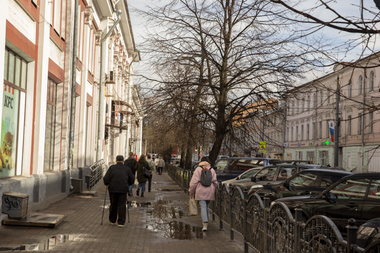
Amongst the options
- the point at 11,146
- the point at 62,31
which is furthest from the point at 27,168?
the point at 62,31

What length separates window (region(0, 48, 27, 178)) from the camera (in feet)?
40.0

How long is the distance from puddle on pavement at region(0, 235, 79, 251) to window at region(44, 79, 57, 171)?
24.9 feet

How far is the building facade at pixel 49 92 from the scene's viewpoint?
12.4 meters

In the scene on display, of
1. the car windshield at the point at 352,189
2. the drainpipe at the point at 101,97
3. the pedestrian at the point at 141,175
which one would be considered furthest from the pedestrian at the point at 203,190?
the drainpipe at the point at 101,97

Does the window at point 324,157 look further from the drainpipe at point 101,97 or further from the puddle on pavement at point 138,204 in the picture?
the puddle on pavement at point 138,204

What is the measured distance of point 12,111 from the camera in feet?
42.1

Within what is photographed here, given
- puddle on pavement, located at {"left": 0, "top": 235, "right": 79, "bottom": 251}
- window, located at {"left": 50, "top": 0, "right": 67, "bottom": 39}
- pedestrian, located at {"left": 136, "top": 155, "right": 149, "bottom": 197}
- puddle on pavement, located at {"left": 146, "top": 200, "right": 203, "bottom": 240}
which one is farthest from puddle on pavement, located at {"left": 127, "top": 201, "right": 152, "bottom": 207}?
puddle on pavement, located at {"left": 0, "top": 235, "right": 79, "bottom": 251}

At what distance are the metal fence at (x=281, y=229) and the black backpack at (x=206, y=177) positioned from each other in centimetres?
92

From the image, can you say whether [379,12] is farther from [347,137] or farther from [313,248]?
[347,137]

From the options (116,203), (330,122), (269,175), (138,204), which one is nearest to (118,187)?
(116,203)

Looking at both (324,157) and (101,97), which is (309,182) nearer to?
(101,97)

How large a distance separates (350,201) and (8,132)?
7842 mm

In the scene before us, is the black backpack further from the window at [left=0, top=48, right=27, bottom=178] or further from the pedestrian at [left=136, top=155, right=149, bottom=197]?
the pedestrian at [left=136, top=155, right=149, bottom=197]

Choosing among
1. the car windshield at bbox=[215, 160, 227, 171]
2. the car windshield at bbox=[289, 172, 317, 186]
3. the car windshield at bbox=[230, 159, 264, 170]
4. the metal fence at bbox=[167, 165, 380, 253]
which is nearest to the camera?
the metal fence at bbox=[167, 165, 380, 253]
